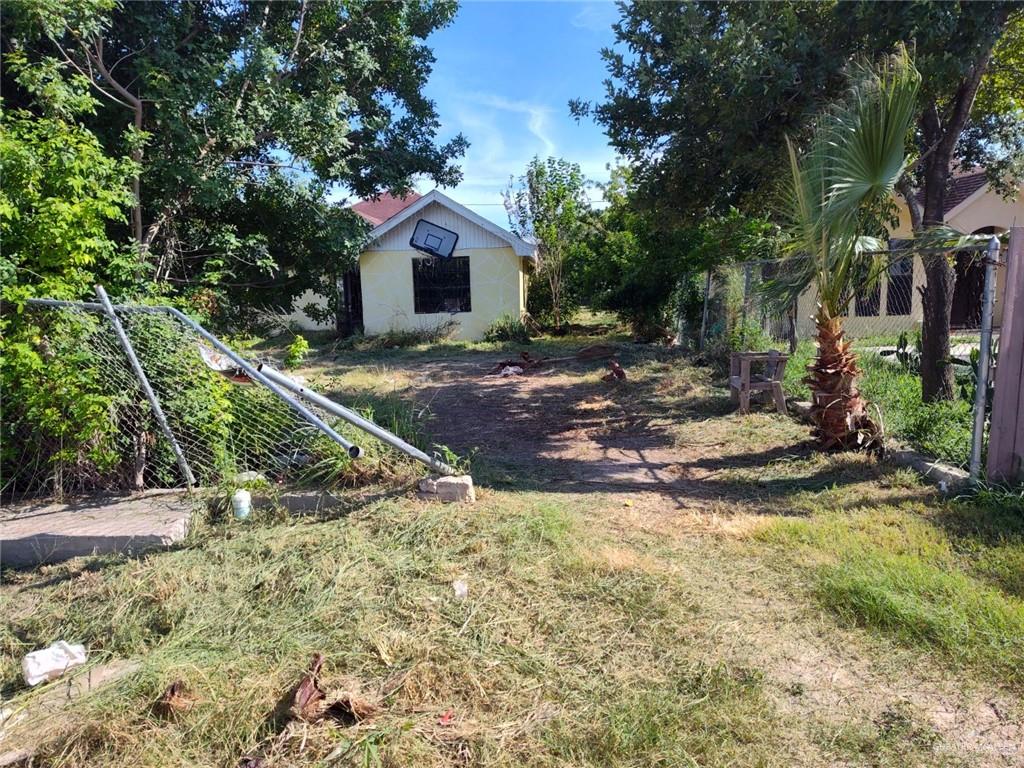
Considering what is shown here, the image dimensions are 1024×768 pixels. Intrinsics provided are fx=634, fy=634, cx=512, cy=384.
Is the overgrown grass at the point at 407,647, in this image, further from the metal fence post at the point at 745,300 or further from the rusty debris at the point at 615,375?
the metal fence post at the point at 745,300

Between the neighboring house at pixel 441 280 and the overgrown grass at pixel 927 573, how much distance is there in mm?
14910

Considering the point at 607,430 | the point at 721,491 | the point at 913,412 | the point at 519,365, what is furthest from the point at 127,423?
the point at 519,365

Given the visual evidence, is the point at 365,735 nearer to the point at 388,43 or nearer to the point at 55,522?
the point at 55,522

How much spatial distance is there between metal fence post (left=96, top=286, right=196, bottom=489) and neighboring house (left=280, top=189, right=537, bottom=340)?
46.5 ft

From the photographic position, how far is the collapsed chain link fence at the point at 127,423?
15.2 ft

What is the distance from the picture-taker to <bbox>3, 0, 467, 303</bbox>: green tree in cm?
590

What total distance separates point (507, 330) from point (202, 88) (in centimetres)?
1262

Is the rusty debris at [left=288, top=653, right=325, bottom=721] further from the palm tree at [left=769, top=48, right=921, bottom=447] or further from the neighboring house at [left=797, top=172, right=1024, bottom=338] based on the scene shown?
the neighboring house at [left=797, top=172, right=1024, bottom=338]

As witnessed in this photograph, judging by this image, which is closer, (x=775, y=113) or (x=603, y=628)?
(x=603, y=628)

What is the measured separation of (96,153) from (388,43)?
534cm

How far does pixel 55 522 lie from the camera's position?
14.6ft

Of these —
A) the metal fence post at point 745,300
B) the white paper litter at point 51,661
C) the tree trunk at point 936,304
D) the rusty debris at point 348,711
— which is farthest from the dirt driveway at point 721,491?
the white paper litter at point 51,661

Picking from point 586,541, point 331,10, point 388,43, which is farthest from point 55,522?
point 388,43

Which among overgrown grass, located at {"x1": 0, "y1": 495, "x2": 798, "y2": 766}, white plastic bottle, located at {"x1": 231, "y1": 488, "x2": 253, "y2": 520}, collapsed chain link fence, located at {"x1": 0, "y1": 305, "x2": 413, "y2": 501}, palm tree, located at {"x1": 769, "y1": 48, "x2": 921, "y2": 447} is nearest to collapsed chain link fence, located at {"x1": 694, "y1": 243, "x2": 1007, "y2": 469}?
palm tree, located at {"x1": 769, "y1": 48, "x2": 921, "y2": 447}
